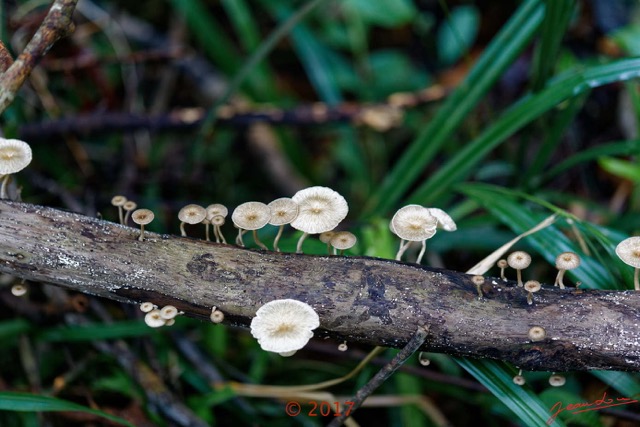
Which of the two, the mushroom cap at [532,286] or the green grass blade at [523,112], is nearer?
the mushroom cap at [532,286]

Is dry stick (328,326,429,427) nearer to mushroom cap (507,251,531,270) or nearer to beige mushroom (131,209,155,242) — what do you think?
mushroom cap (507,251,531,270)

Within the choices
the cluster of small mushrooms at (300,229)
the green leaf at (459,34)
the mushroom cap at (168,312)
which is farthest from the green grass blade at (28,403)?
the green leaf at (459,34)

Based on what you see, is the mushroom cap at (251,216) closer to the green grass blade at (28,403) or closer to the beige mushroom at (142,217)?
the beige mushroom at (142,217)

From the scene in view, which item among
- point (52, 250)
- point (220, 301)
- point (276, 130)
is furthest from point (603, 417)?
point (276, 130)

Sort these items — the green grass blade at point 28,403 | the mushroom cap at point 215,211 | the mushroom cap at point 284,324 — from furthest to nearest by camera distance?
1. the green grass blade at point 28,403
2. the mushroom cap at point 215,211
3. the mushroom cap at point 284,324

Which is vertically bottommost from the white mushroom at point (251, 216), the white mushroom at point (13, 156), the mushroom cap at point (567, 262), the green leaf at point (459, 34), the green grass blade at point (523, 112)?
the mushroom cap at point (567, 262)

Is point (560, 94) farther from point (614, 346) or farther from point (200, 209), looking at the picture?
point (200, 209)
